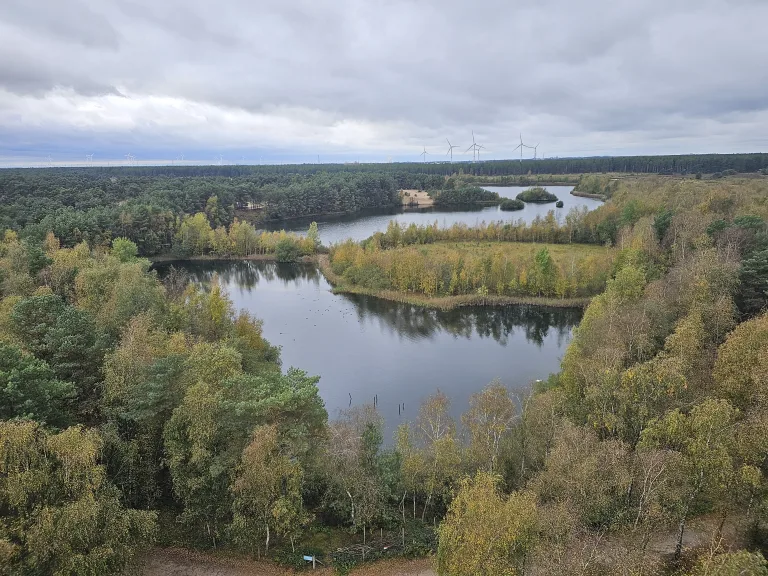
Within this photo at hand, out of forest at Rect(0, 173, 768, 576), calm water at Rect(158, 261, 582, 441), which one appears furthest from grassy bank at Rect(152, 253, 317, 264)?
forest at Rect(0, 173, 768, 576)

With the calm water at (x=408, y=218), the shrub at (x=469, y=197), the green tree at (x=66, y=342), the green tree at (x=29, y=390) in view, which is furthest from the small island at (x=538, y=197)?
the green tree at (x=29, y=390)

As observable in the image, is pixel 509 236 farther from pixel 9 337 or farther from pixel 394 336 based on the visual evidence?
pixel 9 337

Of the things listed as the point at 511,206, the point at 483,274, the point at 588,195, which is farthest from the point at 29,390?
the point at 588,195

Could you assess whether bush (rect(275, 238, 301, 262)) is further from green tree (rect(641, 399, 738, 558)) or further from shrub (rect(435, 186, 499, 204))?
shrub (rect(435, 186, 499, 204))

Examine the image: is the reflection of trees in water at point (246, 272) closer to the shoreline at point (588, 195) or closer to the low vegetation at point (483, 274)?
the low vegetation at point (483, 274)

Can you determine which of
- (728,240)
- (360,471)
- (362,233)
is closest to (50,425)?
(360,471)
